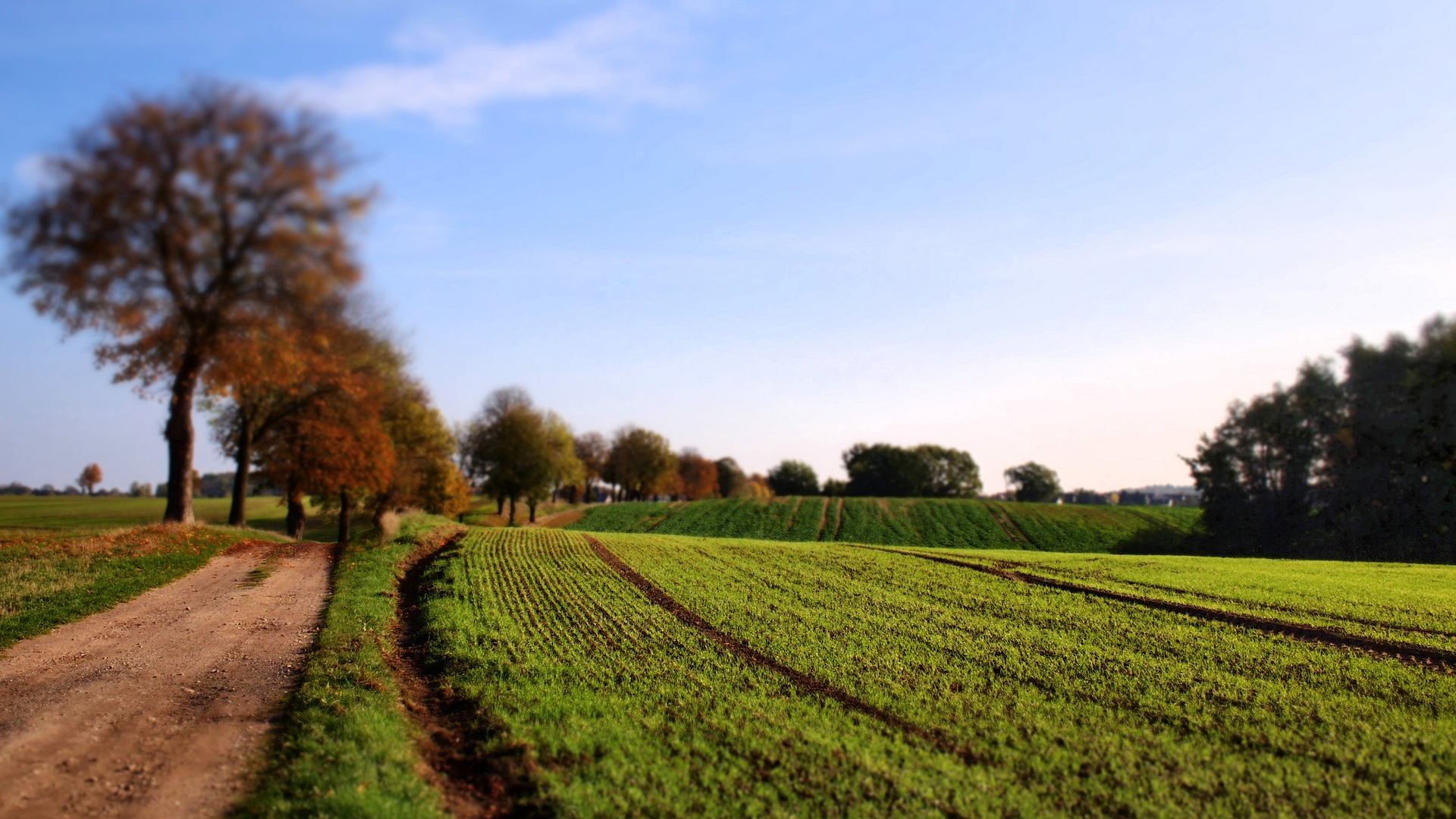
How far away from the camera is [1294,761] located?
870 centimetres

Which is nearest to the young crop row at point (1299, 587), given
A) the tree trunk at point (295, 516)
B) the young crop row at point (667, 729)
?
the young crop row at point (667, 729)

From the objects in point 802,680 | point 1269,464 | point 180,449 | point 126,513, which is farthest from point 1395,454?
point 126,513

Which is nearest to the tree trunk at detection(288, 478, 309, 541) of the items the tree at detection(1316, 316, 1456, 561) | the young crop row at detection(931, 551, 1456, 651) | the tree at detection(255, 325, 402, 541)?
the tree at detection(255, 325, 402, 541)

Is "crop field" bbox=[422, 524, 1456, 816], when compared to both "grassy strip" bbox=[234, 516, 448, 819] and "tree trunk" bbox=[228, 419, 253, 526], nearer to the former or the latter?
"grassy strip" bbox=[234, 516, 448, 819]

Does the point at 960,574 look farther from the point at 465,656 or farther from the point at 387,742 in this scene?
the point at 387,742

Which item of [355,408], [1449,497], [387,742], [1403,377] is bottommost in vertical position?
[387,742]

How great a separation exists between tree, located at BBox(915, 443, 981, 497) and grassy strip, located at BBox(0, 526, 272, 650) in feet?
335

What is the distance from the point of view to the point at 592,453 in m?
111

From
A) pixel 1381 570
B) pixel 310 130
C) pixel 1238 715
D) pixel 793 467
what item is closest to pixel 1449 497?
pixel 1381 570

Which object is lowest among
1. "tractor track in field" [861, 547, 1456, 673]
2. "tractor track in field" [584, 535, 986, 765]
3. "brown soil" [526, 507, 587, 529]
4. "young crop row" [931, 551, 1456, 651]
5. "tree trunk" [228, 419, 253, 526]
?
"brown soil" [526, 507, 587, 529]

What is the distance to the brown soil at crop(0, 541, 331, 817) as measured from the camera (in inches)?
295

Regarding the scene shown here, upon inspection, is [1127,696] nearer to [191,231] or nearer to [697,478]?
[191,231]

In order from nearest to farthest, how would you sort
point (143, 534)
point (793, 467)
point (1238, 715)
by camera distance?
point (1238, 715)
point (143, 534)
point (793, 467)

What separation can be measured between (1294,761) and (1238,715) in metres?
1.63
